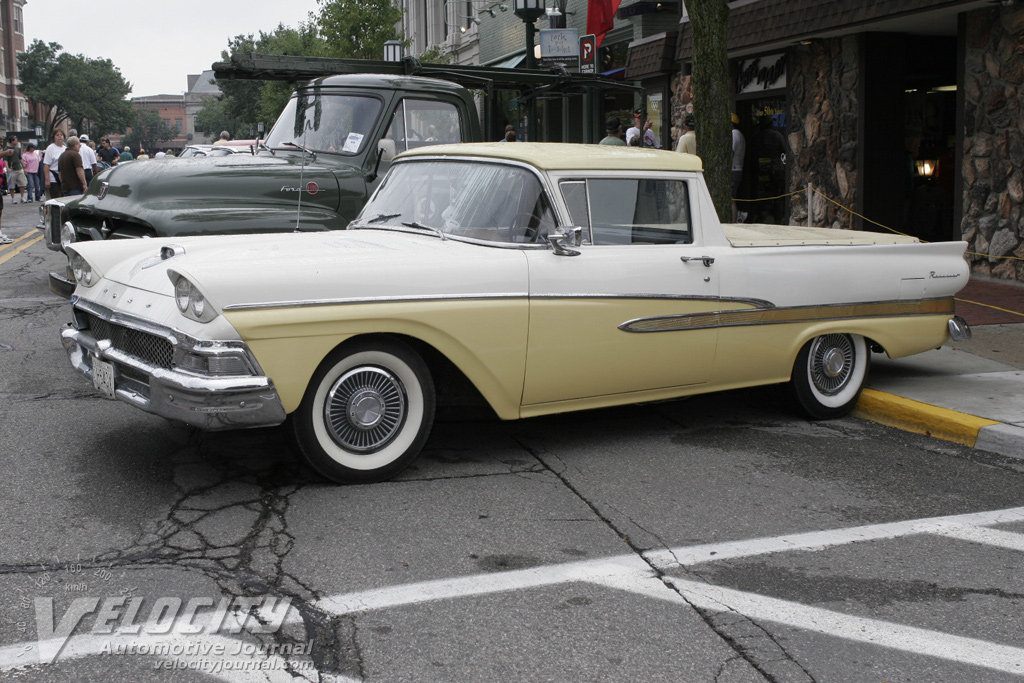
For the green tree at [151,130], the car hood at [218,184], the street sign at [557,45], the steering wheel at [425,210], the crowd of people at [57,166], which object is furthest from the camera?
the green tree at [151,130]

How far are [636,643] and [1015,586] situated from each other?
151 cm

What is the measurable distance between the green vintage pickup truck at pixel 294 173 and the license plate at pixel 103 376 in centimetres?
292

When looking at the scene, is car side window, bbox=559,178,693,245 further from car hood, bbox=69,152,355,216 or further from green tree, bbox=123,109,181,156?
green tree, bbox=123,109,181,156

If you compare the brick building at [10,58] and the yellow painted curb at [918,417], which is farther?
the brick building at [10,58]

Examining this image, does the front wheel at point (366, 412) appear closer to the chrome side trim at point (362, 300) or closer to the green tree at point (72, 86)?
the chrome side trim at point (362, 300)

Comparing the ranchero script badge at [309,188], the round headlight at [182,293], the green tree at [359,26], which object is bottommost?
the round headlight at [182,293]

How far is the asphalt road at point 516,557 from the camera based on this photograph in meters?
3.23

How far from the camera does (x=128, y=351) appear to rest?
16.1 feet

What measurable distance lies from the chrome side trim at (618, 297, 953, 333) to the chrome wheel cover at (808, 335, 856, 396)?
0.18m

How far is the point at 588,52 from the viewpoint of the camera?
1398 cm

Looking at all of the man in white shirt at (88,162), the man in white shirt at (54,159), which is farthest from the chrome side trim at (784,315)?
the man in white shirt at (88,162)

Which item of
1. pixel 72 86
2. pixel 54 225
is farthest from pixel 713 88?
pixel 72 86

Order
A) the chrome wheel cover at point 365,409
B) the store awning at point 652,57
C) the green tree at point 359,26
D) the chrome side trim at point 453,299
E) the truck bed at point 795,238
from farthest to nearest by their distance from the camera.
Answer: the green tree at point 359,26, the store awning at point 652,57, the truck bed at point 795,238, the chrome wheel cover at point 365,409, the chrome side trim at point 453,299

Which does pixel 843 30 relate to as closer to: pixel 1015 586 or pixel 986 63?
pixel 986 63
